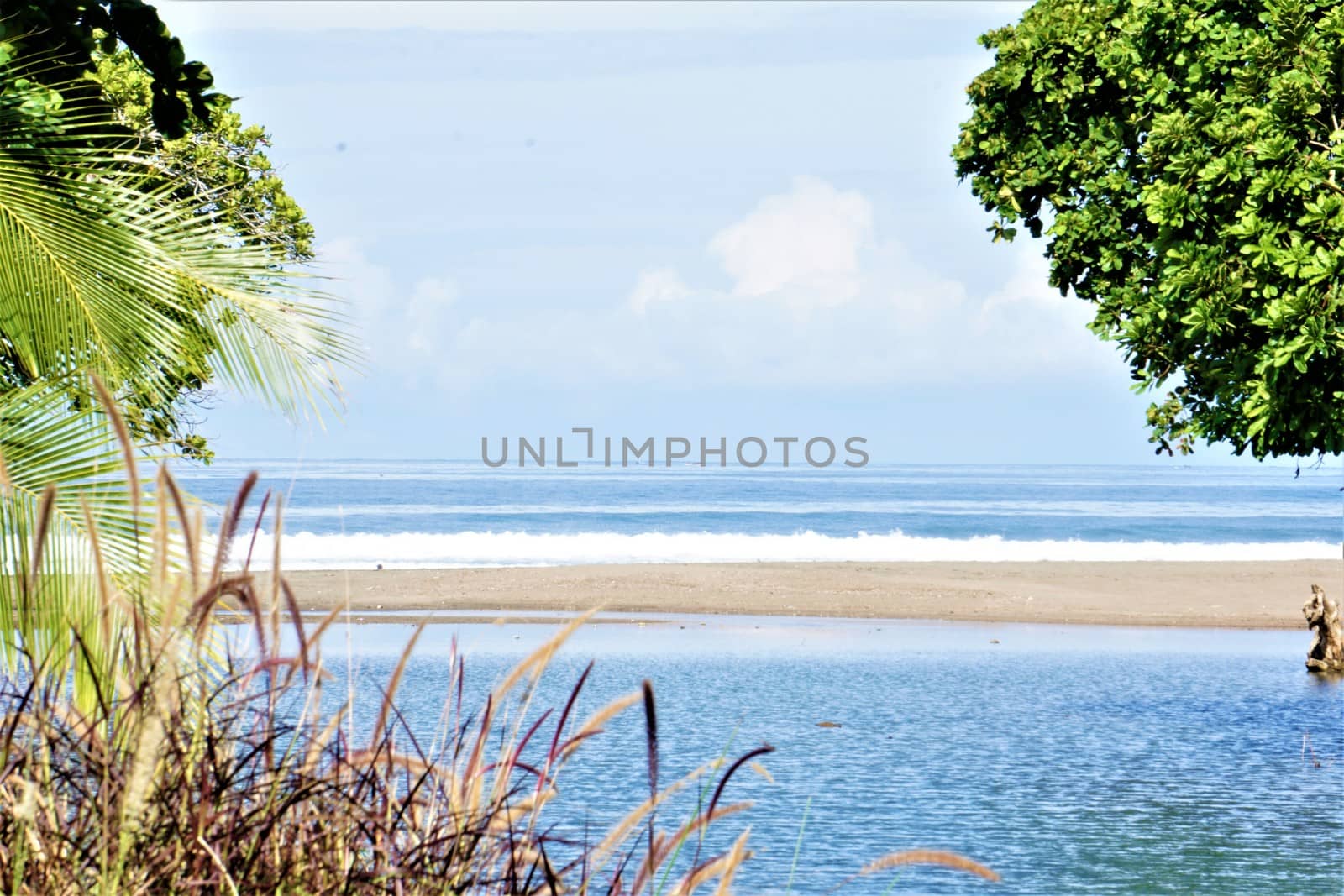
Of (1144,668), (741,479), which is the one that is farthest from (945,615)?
(741,479)

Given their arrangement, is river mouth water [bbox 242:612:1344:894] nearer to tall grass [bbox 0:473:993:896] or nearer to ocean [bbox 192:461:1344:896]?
ocean [bbox 192:461:1344:896]

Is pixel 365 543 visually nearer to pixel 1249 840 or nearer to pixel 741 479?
pixel 1249 840

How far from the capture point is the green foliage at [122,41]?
26.6 ft

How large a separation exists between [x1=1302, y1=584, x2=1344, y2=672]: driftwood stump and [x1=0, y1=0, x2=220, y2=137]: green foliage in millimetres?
14206

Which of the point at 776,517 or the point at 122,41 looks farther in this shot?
the point at 776,517

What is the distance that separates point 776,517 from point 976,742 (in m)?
45.1

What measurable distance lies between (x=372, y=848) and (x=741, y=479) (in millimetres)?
81536

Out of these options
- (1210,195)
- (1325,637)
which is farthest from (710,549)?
(1210,195)

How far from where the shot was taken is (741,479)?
8469 centimetres

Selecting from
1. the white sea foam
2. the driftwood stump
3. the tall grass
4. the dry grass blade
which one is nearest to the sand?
the white sea foam

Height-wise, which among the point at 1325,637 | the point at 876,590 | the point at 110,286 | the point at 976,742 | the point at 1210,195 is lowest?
the point at 976,742

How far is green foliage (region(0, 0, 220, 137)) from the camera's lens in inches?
319

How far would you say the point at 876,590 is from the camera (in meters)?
28.5

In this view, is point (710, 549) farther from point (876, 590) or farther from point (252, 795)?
point (252, 795)
